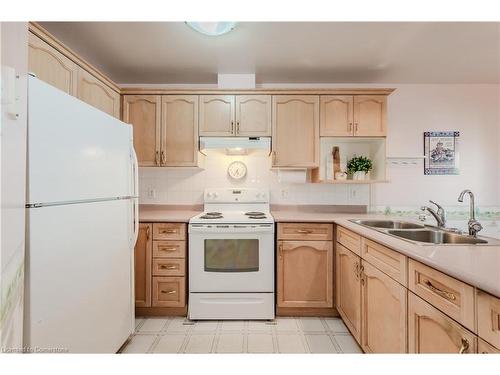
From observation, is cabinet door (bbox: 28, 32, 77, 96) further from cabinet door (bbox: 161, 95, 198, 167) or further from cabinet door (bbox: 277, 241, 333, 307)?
cabinet door (bbox: 277, 241, 333, 307)

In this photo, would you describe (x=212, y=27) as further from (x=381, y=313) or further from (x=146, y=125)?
(x=381, y=313)

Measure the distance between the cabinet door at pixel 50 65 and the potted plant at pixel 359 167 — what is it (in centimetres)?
254

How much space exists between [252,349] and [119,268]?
1098 mm

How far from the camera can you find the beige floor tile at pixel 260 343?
1.84 metres

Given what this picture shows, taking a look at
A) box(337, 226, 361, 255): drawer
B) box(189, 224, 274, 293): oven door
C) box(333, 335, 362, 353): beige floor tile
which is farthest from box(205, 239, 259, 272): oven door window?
box(333, 335, 362, 353): beige floor tile

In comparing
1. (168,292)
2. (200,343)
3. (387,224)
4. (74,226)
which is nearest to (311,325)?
(200,343)

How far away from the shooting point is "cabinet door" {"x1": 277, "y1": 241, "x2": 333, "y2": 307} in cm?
228

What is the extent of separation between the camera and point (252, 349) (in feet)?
6.08

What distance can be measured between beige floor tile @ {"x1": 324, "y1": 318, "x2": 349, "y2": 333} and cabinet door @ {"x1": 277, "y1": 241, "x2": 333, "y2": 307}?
0.43 ft

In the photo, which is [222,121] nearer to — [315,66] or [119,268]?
[315,66]

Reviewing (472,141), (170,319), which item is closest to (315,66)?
(472,141)

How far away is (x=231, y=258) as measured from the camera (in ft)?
7.32

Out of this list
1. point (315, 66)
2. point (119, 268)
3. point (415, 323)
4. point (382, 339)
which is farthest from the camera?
point (315, 66)

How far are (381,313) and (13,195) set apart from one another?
1799 millimetres
